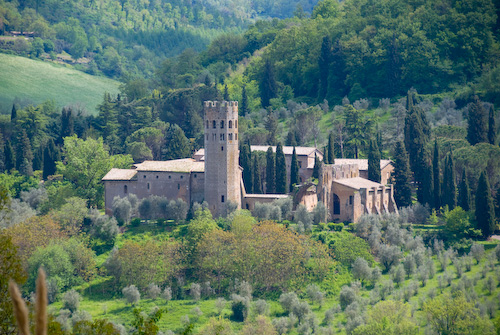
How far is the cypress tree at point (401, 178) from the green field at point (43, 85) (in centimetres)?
6863

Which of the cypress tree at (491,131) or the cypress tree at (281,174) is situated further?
the cypress tree at (491,131)

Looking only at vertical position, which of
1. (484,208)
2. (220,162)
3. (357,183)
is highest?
(220,162)

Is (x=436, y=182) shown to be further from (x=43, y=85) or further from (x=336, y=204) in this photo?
(x=43, y=85)

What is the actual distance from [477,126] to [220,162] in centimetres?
2695

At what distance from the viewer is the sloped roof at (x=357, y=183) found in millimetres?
57438

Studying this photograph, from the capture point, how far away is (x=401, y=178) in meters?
61.3

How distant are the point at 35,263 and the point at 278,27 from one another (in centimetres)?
8177

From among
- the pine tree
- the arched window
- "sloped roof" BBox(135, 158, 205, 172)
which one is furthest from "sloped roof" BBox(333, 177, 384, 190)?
the pine tree

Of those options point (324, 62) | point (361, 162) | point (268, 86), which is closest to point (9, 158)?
point (268, 86)

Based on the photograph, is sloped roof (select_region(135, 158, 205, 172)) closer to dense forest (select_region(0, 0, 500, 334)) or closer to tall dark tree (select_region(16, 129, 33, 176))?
dense forest (select_region(0, 0, 500, 334))

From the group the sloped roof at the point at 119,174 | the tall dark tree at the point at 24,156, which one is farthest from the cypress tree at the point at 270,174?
the tall dark tree at the point at 24,156

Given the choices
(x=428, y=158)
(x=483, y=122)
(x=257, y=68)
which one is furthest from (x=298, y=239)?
(x=257, y=68)

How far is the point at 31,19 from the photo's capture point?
513 ft

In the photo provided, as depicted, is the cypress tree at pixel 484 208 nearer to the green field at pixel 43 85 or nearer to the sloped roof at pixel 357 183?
the sloped roof at pixel 357 183
